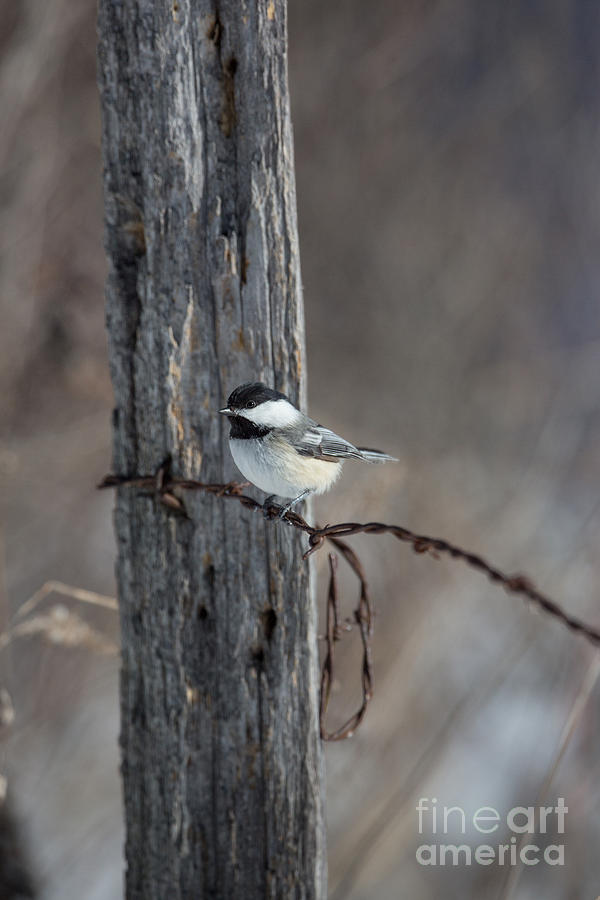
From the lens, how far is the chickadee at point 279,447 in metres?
1.62

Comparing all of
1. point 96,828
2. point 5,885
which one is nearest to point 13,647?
point 96,828

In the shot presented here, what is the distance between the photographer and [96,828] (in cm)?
392

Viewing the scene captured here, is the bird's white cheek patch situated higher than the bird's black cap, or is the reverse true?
the bird's black cap

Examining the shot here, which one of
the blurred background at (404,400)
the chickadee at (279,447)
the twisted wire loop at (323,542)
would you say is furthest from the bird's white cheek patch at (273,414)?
the blurred background at (404,400)

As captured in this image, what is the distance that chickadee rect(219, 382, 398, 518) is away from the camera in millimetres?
1624

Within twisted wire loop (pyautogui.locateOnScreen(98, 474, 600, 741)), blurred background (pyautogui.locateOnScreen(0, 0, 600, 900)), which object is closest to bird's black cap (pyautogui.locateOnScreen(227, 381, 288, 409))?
twisted wire loop (pyautogui.locateOnScreen(98, 474, 600, 741))

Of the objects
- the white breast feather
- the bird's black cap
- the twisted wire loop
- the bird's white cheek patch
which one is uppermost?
the bird's black cap

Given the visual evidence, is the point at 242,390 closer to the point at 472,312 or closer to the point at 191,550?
the point at 191,550

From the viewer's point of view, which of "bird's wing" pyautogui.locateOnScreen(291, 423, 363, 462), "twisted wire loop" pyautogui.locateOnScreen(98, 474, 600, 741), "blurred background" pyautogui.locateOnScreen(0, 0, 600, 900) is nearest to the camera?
"twisted wire loop" pyautogui.locateOnScreen(98, 474, 600, 741)

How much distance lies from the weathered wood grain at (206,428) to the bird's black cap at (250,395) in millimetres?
74

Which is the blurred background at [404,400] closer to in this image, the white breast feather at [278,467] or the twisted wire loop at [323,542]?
the twisted wire loop at [323,542]

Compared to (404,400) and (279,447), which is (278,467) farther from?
(404,400)

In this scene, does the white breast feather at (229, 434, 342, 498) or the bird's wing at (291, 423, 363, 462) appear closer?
the white breast feather at (229, 434, 342, 498)

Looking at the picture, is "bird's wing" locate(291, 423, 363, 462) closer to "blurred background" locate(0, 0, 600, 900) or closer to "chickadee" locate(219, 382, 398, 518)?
"chickadee" locate(219, 382, 398, 518)
